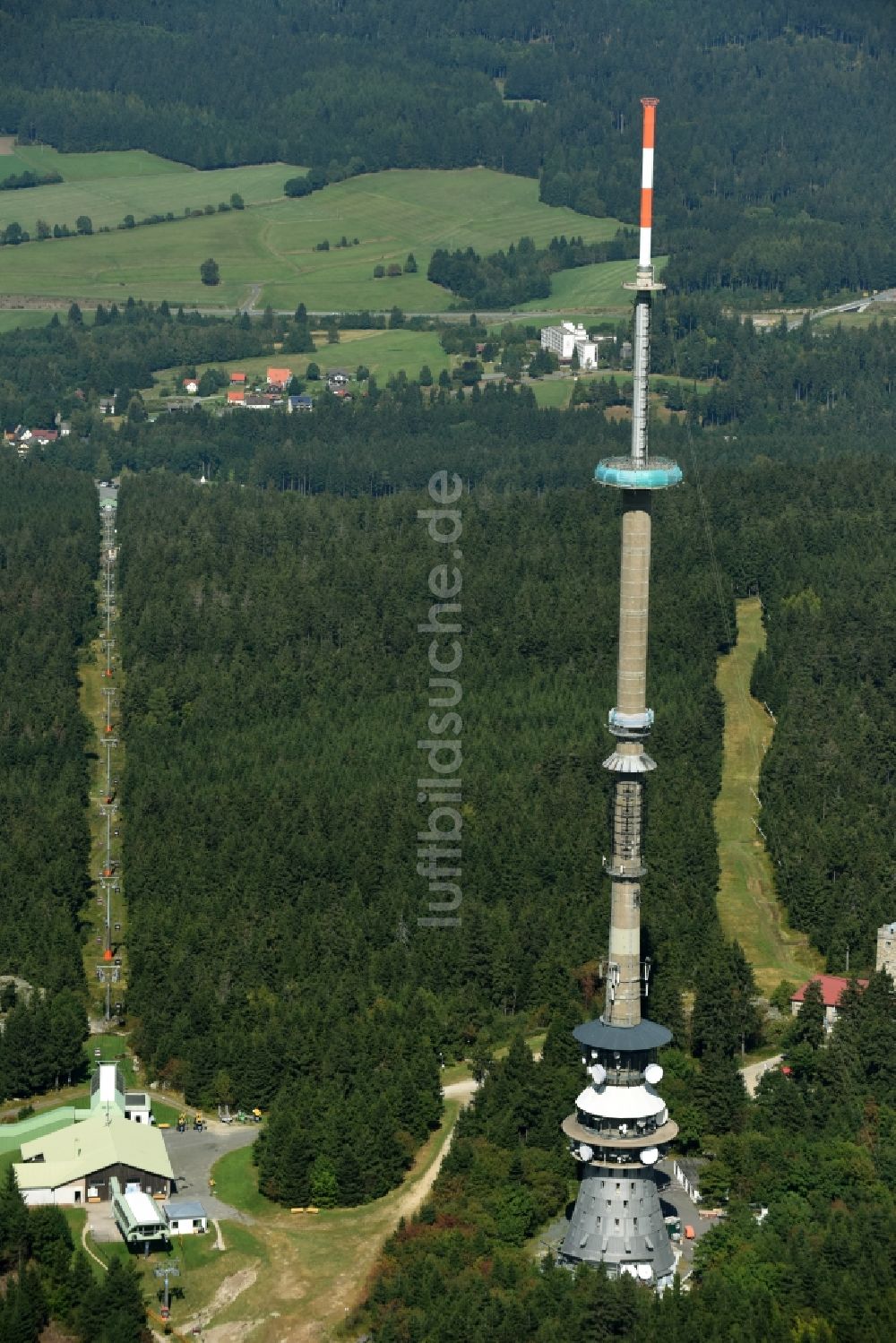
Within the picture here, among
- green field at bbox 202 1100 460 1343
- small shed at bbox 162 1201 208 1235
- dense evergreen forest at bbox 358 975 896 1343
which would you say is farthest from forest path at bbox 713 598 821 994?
small shed at bbox 162 1201 208 1235

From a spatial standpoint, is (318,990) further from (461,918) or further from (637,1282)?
(637,1282)

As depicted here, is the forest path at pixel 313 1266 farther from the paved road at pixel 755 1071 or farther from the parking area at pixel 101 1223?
the paved road at pixel 755 1071

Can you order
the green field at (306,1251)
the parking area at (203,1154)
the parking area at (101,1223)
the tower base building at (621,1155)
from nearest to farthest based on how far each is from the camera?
the green field at (306,1251) → the tower base building at (621,1155) → the parking area at (101,1223) → the parking area at (203,1154)

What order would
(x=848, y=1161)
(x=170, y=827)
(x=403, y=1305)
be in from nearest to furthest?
(x=403, y=1305), (x=848, y=1161), (x=170, y=827)

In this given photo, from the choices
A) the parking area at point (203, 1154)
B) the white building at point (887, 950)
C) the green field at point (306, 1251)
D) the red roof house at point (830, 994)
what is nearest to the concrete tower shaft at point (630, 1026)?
the green field at point (306, 1251)

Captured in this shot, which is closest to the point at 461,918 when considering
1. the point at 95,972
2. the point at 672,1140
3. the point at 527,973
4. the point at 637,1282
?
the point at 527,973

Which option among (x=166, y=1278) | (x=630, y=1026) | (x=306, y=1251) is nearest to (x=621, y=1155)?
(x=630, y=1026)
